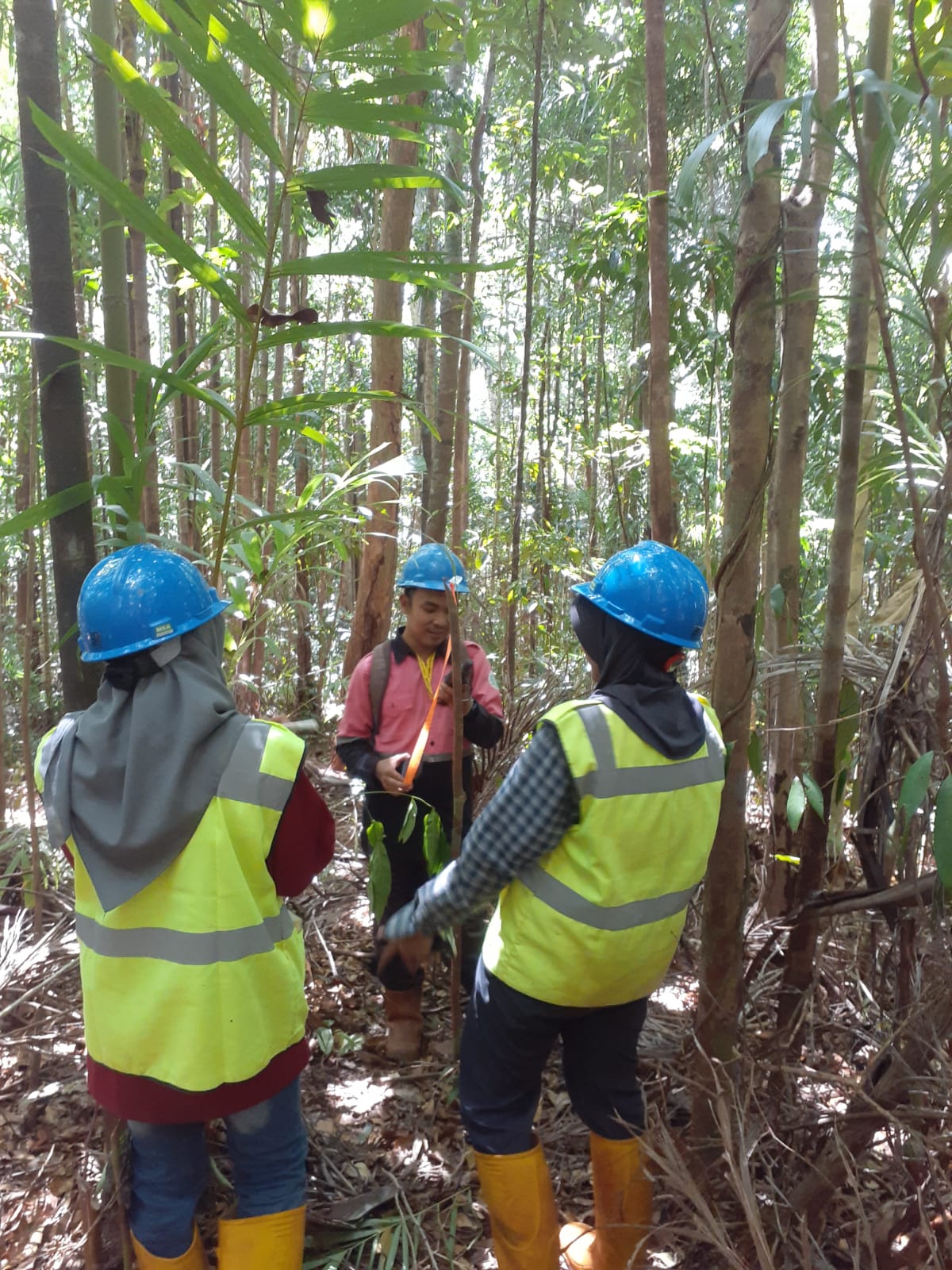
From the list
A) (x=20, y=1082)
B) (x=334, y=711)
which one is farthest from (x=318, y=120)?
(x=334, y=711)

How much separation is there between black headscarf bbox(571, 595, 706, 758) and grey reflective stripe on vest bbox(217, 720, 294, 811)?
0.64 meters

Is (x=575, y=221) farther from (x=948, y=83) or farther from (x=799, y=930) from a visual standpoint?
(x=799, y=930)

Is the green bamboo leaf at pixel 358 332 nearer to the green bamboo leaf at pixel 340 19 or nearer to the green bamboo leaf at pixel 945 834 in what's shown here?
the green bamboo leaf at pixel 340 19

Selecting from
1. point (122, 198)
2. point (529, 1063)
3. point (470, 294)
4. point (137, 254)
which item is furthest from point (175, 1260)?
point (470, 294)

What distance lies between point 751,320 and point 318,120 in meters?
0.95

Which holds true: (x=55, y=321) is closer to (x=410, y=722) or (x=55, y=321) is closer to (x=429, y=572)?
(x=429, y=572)

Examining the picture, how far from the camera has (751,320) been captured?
168 cm

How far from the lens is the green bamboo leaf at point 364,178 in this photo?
5.66 ft

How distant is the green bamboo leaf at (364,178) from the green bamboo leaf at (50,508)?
2.45 ft

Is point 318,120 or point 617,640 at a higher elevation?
point 318,120

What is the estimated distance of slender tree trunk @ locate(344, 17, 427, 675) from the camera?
377 cm

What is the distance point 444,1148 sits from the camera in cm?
237

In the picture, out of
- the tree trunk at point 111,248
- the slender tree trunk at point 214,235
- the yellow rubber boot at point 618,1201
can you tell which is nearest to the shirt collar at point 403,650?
the tree trunk at point 111,248

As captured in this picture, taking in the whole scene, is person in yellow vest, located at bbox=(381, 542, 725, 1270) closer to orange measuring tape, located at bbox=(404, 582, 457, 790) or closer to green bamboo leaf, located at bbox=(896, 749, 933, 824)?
green bamboo leaf, located at bbox=(896, 749, 933, 824)
